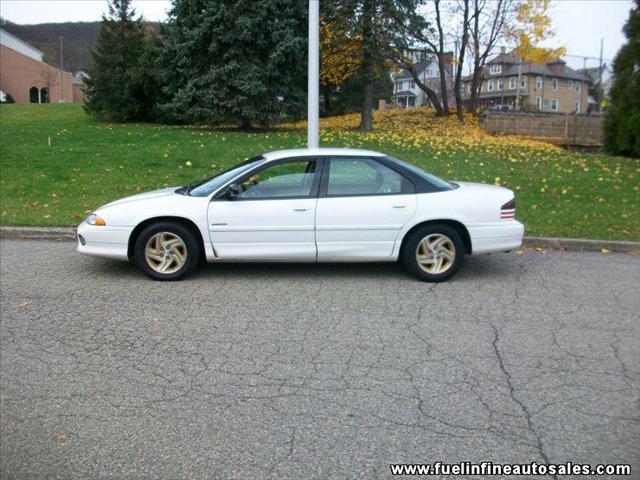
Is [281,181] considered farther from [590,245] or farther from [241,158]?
[241,158]

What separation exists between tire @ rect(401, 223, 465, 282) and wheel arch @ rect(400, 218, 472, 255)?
1.2 inches

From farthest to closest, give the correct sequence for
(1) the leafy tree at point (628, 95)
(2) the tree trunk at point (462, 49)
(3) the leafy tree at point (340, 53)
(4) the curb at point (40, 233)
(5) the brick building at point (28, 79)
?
(5) the brick building at point (28, 79) → (2) the tree trunk at point (462, 49) → (3) the leafy tree at point (340, 53) → (1) the leafy tree at point (628, 95) → (4) the curb at point (40, 233)

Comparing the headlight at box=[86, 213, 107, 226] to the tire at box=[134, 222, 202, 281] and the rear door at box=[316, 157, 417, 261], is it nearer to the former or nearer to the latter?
the tire at box=[134, 222, 202, 281]

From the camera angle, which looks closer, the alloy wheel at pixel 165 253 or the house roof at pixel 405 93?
the alloy wheel at pixel 165 253

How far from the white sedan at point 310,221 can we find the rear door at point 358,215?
11 millimetres

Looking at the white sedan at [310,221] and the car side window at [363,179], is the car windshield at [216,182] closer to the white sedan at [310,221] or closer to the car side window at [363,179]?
the white sedan at [310,221]

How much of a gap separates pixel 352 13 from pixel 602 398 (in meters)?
20.8

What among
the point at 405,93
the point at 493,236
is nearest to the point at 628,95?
the point at 493,236

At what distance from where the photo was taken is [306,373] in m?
4.25

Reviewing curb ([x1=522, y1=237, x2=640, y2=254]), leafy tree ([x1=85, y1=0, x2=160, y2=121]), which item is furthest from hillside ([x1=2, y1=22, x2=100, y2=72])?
curb ([x1=522, y1=237, x2=640, y2=254])

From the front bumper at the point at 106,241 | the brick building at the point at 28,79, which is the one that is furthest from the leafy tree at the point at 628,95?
the brick building at the point at 28,79

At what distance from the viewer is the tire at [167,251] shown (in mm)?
6512

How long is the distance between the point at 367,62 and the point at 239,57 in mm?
4795

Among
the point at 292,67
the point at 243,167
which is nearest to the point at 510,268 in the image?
the point at 243,167
